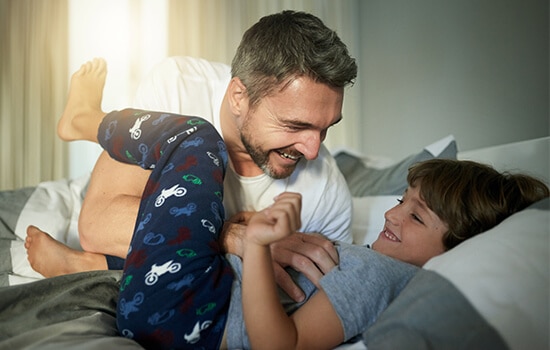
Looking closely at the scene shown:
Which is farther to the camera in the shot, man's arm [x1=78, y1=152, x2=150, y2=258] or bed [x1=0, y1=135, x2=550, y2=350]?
man's arm [x1=78, y1=152, x2=150, y2=258]

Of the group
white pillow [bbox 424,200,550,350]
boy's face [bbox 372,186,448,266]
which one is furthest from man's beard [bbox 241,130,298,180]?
white pillow [bbox 424,200,550,350]

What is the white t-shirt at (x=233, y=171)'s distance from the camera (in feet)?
3.17

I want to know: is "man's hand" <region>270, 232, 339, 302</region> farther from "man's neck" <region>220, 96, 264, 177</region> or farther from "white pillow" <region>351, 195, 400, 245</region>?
"white pillow" <region>351, 195, 400, 245</region>

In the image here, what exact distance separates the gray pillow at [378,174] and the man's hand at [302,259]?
450mm

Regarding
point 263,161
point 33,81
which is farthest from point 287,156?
point 33,81

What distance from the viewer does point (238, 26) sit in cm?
95

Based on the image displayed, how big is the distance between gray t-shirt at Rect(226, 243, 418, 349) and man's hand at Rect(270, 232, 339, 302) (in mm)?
13

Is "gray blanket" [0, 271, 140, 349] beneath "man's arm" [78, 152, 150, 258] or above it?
beneath

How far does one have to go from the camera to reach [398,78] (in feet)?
3.48

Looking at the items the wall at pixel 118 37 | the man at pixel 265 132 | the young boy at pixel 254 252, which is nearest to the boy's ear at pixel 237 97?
the man at pixel 265 132

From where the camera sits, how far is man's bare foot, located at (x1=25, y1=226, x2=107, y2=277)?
2.99 feet

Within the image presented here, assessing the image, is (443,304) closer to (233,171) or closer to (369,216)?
(233,171)

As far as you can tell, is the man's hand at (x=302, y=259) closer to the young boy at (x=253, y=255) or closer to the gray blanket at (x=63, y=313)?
the young boy at (x=253, y=255)

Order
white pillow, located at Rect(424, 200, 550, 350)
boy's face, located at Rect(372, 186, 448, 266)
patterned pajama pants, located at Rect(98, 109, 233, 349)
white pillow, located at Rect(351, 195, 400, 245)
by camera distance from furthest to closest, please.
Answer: white pillow, located at Rect(351, 195, 400, 245)
boy's face, located at Rect(372, 186, 448, 266)
patterned pajama pants, located at Rect(98, 109, 233, 349)
white pillow, located at Rect(424, 200, 550, 350)
